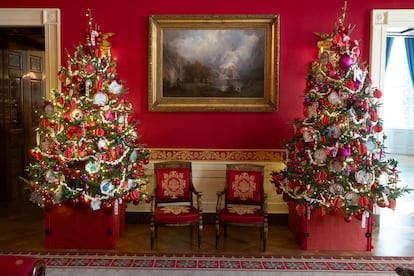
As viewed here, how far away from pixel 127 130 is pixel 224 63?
5.82 ft

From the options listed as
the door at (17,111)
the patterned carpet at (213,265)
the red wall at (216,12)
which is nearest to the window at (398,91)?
the red wall at (216,12)

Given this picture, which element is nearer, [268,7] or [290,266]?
[290,266]

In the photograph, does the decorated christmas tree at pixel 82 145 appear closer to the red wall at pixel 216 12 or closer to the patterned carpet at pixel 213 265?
the patterned carpet at pixel 213 265

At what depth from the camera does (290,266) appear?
173 inches

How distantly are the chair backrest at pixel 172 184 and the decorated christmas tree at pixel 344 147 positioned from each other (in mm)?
1542

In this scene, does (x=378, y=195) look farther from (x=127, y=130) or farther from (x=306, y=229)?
(x=127, y=130)

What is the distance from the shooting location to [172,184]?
545 cm

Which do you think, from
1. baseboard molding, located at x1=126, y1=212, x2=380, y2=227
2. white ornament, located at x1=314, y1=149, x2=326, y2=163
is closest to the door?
baseboard molding, located at x1=126, y1=212, x2=380, y2=227

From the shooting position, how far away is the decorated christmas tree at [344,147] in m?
4.53

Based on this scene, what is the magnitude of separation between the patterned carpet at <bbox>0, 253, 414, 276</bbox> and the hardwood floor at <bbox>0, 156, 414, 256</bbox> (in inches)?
7.5

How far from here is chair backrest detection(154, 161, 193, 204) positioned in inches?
214

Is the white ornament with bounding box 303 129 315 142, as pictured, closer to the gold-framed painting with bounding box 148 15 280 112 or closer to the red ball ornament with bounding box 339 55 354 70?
the red ball ornament with bounding box 339 55 354 70

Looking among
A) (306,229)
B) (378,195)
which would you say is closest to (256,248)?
(306,229)

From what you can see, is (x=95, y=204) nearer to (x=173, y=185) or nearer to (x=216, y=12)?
(x=173, y=185)
